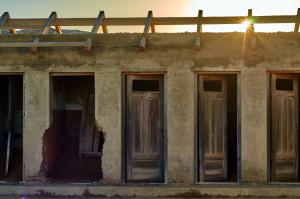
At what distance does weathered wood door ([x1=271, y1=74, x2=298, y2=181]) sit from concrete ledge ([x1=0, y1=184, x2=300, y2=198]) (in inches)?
23.6

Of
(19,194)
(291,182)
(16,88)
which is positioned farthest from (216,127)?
(16,88)

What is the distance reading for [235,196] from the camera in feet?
31.1

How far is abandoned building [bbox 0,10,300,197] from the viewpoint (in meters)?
9.59

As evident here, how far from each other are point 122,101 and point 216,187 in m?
2.68

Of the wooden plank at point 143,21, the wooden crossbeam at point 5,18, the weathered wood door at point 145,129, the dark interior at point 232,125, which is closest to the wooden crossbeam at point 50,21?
the wooden plank at point 143,21

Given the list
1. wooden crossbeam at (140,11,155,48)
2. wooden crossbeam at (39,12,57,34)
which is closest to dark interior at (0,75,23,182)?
wooden crossbeam at (39,12,57,34)

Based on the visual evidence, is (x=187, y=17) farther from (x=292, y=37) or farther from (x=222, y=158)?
(x=222, y=158)

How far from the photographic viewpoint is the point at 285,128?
1005cm

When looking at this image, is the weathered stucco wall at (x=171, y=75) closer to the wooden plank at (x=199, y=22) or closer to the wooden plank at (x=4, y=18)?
the wooden plank at (x=199, y=22)

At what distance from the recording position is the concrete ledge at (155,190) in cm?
944

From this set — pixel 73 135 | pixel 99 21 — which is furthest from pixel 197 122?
pixel 73 135

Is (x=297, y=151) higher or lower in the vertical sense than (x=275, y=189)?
higher

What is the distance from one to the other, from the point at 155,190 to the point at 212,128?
1.86 m

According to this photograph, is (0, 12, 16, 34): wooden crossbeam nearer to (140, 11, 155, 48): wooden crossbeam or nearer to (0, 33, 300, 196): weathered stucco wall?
(0, 33, 300, 196): weathered stucco wall
